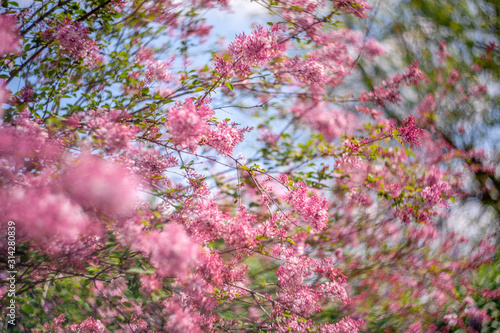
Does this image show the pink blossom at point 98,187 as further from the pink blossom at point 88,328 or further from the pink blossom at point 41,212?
the pink blossom at point 88,328

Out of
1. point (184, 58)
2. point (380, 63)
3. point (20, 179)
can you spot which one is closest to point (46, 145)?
point (20, 179)

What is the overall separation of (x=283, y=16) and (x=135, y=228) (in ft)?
7.52

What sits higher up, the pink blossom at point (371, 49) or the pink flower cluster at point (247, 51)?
the pink blossom at point (371, 49)

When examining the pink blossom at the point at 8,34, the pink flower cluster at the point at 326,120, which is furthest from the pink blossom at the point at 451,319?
the pink blossom at the point at 8,34

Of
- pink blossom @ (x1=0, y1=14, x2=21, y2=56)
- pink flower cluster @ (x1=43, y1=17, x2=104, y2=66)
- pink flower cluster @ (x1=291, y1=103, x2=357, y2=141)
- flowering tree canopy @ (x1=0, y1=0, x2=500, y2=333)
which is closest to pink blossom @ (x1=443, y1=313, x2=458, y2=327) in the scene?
flowering tree canopy @ (x1=0, y1=0, x2=500, y2=333)

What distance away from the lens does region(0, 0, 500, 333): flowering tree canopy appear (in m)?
1.67

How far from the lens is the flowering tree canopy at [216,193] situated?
1675 mm

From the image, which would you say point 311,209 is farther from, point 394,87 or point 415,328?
point 415,328

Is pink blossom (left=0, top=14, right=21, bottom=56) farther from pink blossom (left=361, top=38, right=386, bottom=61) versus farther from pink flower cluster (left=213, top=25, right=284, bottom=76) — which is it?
pink blossom (left=361, top=38, right=386, bottom=61)

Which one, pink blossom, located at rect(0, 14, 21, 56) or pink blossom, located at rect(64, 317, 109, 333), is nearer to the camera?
pink blossom, located at rect(0, 14, 21, 56)

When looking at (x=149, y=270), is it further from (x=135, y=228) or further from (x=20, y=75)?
(x=20, y=75)

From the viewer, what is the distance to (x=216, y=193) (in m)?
3.08

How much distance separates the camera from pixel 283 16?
114 inches

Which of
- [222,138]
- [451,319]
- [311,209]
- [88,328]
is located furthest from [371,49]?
[88,328]
